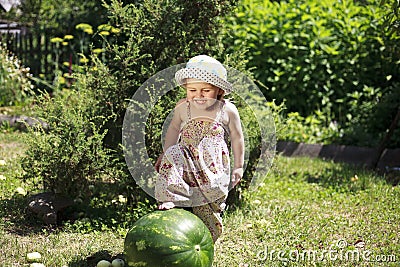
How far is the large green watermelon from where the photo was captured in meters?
3.48

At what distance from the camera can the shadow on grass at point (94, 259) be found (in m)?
3.96

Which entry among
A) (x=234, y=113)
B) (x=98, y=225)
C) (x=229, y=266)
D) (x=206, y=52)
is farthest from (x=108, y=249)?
(x=206, y=52)

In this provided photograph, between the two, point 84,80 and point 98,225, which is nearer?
point 98,225

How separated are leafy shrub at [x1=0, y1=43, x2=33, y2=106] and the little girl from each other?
5.75 meters

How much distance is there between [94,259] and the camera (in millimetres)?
4047

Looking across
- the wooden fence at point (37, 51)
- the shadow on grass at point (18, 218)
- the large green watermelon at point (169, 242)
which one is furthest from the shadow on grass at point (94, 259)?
the wooden fence at point (37, 51)

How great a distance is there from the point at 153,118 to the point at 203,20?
3.42 feet

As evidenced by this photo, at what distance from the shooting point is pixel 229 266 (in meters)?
4.05

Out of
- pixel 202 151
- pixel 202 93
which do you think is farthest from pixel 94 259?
pixel 202 93

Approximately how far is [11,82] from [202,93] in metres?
6.26

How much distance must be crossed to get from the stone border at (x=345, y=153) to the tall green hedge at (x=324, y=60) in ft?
2.43

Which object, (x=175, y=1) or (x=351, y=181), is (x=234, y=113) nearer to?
(x=175, y=1)

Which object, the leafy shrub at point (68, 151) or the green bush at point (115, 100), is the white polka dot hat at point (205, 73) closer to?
the green bush at point (115, 100)

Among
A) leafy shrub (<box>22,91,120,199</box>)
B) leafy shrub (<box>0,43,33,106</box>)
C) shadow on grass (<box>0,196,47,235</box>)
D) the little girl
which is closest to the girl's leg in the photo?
the little girl
